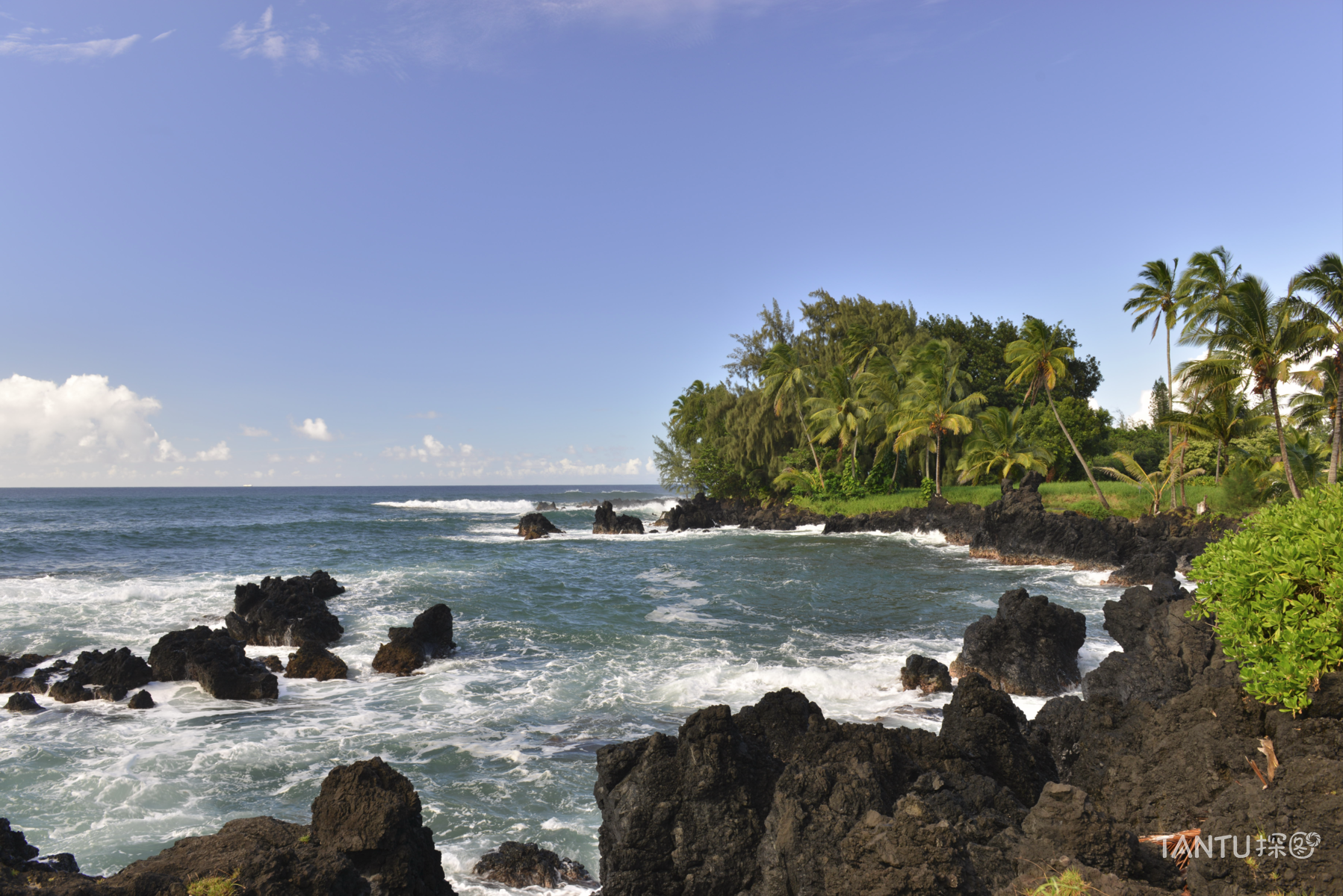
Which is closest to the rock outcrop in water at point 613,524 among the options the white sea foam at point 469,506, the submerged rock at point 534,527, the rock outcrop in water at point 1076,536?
the submerged rock at point 534,527

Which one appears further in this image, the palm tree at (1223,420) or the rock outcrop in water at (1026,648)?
the palm tree at (1223,420)

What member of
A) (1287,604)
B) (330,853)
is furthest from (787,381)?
(330,853)

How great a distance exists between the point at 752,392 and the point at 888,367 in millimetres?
9310

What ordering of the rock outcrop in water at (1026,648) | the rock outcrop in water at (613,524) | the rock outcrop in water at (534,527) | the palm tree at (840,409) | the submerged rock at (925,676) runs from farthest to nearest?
the palm tree at (840,409) < the rock outcrop in water at (613,524) < the rock outcrop in water at (534,527) < the rock outcrop in water at (1026,648) < the submerged rock at (925,676)

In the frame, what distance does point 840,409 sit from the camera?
45500 mm

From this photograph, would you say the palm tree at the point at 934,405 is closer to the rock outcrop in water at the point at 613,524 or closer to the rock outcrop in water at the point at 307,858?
the rock outcrop in water at the point at 613,524

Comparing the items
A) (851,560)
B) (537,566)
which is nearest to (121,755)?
(537,566)

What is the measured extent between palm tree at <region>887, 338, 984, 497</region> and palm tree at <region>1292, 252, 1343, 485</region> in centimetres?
1856

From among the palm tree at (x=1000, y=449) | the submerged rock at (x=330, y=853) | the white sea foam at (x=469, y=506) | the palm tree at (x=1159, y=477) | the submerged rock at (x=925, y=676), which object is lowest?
the white sea foam at (x=469, y=506)

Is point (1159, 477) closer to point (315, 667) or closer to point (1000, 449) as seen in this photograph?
point (1000, 449)

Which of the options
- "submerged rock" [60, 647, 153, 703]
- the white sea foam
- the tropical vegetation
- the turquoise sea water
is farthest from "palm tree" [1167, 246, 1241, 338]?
the white sea foam

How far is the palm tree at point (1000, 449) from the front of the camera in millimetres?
40188

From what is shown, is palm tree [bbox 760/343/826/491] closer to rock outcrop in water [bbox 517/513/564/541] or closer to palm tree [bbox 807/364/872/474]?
palm tree [bbox 807/364/872/474]

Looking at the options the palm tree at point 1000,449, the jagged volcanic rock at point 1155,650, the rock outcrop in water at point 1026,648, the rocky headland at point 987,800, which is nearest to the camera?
the rocky headland at point 987,800
